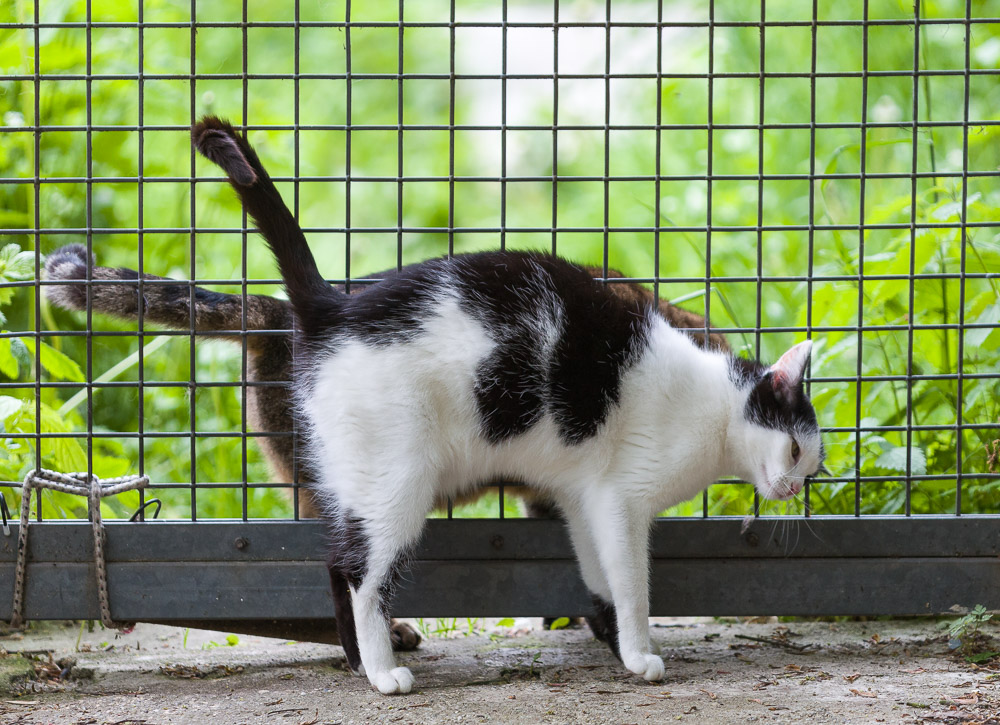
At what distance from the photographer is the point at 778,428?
257 centimetres

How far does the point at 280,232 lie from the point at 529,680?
4.36 feet

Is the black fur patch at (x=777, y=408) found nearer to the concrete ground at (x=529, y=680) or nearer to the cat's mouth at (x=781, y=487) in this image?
the cat's mouth at (x=781, y=487)

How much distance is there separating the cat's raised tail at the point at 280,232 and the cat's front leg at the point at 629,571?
2.95 ft

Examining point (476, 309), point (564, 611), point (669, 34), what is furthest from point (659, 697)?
point (669, 34)

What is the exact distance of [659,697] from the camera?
2373 mm

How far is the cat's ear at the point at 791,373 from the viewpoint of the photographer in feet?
8.36

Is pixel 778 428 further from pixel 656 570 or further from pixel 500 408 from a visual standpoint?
pixel 500 408

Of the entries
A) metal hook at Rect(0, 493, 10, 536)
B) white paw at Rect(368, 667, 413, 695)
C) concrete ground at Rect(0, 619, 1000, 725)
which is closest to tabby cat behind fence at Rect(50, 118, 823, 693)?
white paw at Rect(368, 667, 413, 695)

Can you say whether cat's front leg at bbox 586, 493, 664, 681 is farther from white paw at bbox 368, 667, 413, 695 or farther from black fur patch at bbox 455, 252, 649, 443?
white paw at bbox 368, 667, 413, 695

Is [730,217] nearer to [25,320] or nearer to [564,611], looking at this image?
[564,611]

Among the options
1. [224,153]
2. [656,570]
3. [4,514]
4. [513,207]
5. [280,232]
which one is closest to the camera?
[224,153]

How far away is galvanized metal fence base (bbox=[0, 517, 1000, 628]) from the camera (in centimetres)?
271

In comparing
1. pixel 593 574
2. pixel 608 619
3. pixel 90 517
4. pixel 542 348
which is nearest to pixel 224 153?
pixel 542 348

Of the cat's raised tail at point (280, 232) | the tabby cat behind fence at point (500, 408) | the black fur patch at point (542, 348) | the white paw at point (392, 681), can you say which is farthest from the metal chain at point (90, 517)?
the black fur patch at point (542, 348)
